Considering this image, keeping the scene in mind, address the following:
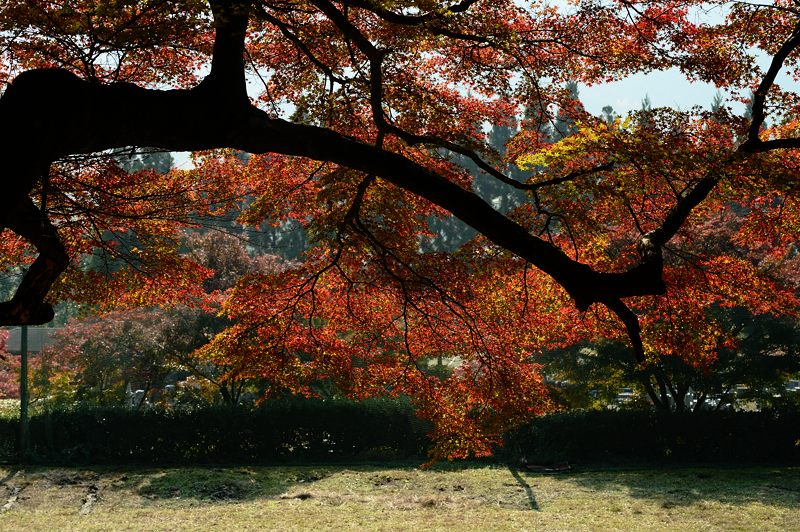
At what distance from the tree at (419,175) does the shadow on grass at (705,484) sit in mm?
4181

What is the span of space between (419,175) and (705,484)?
464 inches

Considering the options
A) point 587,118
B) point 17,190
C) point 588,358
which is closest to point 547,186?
point 587,118

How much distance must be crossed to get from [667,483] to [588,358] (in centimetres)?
397

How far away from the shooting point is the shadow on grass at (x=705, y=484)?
45.3 ft

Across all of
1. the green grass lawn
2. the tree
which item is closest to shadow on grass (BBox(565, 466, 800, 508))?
the green grass lawn

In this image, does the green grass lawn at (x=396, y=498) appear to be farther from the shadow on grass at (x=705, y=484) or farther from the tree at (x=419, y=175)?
the tree at (x=419, y=175)

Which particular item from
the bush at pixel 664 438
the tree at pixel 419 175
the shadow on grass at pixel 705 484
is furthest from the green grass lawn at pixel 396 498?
the tree at pixel 419 175

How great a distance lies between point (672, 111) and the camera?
28.8 feet

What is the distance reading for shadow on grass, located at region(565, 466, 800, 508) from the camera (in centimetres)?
1381

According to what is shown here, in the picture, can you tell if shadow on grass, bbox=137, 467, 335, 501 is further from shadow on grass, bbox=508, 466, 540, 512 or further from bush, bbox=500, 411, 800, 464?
bush, bbox=500, 411, 800, 464

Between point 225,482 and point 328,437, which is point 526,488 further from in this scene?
point 225,482

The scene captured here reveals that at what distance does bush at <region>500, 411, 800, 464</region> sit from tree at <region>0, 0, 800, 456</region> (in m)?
7.08

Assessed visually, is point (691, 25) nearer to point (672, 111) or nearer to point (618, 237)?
point (672, 111)

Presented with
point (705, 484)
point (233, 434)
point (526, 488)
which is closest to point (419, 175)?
point (526, 488)
